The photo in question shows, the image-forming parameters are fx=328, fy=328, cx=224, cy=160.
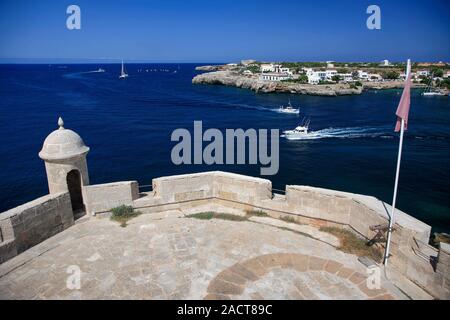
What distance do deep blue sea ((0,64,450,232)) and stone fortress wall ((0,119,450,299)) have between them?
49.4 feet

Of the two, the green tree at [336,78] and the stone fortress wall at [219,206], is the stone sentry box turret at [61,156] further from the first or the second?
the green tree at [336,78]

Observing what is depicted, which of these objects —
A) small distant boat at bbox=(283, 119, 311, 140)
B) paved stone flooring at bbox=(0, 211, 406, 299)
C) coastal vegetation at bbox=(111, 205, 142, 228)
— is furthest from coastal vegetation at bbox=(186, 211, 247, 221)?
small distant boat at bbox=(283, 119, 311, 140)

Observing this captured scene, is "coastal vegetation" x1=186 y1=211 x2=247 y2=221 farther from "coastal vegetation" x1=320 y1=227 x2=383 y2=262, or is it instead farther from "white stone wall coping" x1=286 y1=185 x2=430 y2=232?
"coastal vegetation" x1=320 y1=227 x2=383 y2=262

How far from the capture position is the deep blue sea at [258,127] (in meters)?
26.0

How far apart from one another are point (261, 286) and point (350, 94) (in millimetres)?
89055

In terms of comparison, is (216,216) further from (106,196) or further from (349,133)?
(349,133)

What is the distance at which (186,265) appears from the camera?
6648 millimetres

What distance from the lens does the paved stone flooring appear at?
5.89 m

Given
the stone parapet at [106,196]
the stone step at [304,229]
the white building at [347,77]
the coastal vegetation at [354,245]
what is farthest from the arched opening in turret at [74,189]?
the white building at [347,77]

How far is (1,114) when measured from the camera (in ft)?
171

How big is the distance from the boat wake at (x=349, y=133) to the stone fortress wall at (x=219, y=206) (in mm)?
32839

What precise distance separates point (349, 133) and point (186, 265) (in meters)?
41.1

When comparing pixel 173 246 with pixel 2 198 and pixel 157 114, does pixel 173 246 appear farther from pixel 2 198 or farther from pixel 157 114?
pixel 157 114
